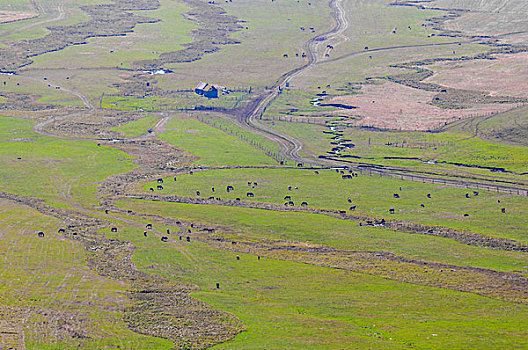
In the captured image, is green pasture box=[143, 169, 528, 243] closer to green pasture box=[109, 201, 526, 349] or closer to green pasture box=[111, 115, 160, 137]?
green pasture box=[109, 201, 526, 349]

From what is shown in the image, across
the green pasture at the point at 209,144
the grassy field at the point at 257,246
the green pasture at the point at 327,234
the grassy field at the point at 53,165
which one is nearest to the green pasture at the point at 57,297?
the grassy field at the point at 257,246

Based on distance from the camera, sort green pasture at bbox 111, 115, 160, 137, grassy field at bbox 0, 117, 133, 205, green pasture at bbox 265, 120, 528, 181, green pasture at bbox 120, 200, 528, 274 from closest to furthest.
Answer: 1. green pasture at bbox 120, 200, 528, 274
2. grassy field at bbox 0, 117, 133, 205
3. green pasture at bbox 265, 120, 528, 181
4. green pasture at bbox 111, 115, 160, 137

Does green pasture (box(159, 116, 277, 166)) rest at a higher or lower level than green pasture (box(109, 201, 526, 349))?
lower

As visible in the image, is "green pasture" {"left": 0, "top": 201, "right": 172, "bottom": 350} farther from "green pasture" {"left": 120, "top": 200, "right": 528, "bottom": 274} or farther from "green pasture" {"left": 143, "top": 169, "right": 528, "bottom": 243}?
"green pasture" {"left": 143, "top": 169, "right": 528, "bottom": 243}

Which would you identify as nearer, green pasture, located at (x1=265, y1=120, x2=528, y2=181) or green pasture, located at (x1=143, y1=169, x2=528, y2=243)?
green pasture, located at (x1=143, y1=169, x2=528, y2=243)

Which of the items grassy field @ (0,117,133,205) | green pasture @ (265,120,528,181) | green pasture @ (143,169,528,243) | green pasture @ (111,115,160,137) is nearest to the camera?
green pasture @ (143,169,528,243)

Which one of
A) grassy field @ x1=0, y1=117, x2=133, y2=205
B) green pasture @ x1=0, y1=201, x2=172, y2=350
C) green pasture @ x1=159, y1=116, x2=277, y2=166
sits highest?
green pasture @ x1=0, y1=201, x2=172, y2=350

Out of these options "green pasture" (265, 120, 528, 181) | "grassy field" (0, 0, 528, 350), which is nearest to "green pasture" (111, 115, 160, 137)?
"grassy field" (0, 0, 528, 350)
